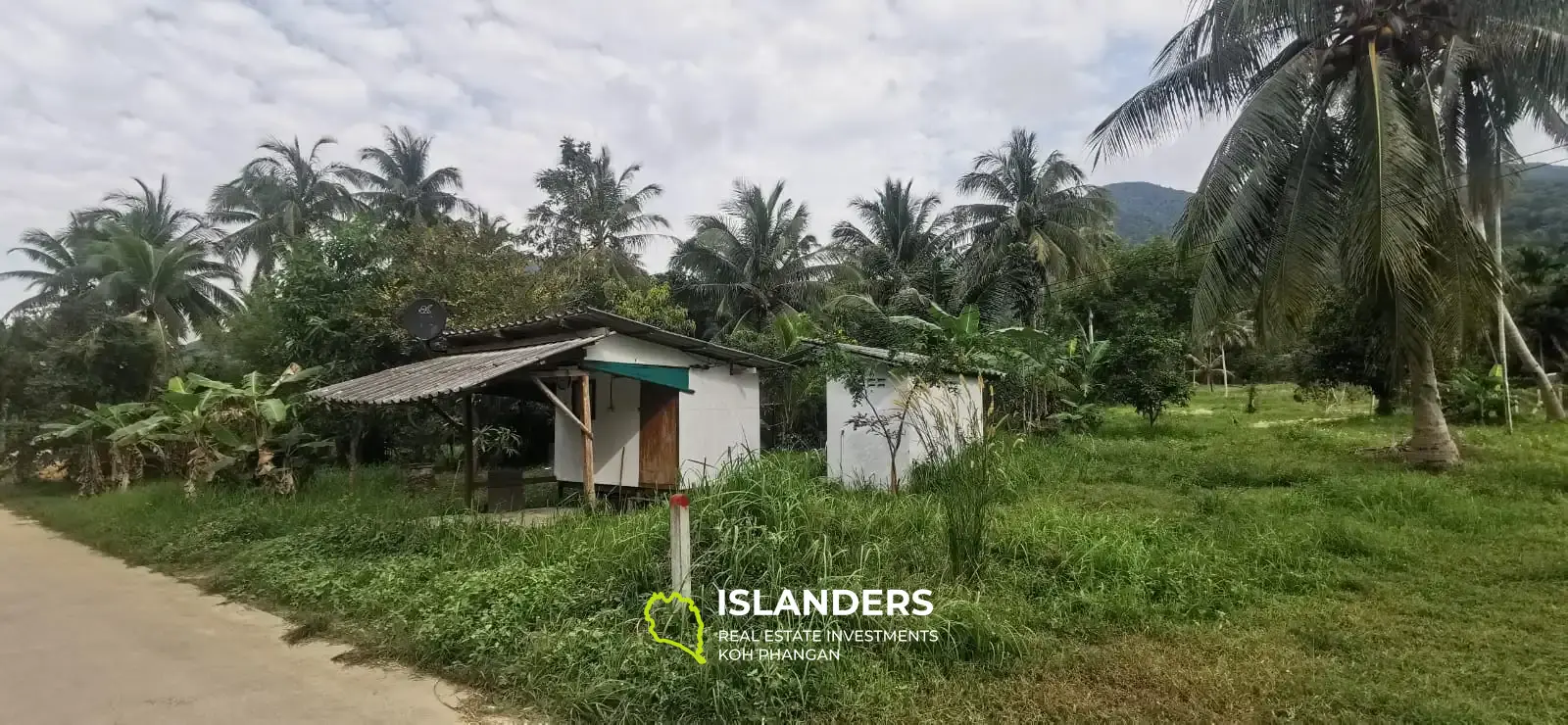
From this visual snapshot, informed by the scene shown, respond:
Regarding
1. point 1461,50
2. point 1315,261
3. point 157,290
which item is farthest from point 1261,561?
point 157,290

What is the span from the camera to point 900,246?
72.2ft

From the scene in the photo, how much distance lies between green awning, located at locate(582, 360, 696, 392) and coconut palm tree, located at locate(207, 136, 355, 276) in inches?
758

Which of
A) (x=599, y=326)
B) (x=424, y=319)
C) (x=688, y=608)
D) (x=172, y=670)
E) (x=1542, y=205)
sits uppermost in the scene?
(x=1542, y=205)

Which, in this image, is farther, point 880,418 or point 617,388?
point 617,388

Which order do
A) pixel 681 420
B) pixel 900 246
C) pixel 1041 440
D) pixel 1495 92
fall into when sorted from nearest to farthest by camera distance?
1. pixel 1495 92
2. pixel 681 420
3. pixel 1041 440
4. pixel 900 246

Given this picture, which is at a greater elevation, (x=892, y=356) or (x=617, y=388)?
(x=892, y=356)

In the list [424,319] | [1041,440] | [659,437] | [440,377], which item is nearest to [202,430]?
[424,319]

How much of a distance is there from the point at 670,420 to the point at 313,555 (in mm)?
4116

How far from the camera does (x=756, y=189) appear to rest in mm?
22594

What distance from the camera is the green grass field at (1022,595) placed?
11.5 ft

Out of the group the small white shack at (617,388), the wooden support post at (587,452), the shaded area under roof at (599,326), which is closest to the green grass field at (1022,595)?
the wooden support post at (587,452)

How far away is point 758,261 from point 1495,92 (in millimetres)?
16187

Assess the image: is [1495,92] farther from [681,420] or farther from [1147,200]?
[1147,200]

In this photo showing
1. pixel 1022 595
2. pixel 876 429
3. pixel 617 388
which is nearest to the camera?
pixel 1022 595
